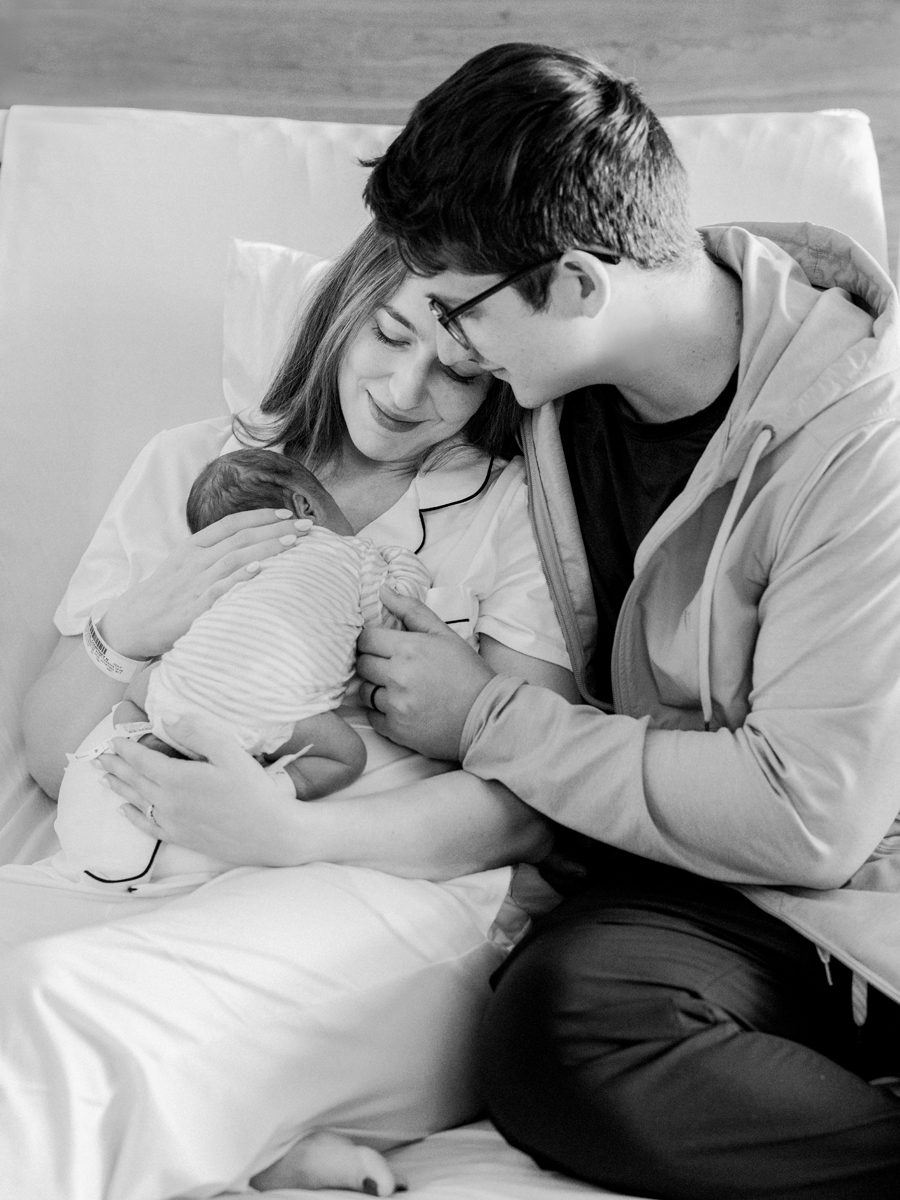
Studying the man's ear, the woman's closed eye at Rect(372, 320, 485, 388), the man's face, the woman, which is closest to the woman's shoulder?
the woman

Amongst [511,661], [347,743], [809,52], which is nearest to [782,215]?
[809,52]

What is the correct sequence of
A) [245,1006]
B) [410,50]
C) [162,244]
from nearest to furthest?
[245,1006] → [162,244] → [410,50]

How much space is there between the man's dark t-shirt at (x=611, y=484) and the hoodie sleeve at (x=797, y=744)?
16 cm

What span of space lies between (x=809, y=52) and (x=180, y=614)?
143cm

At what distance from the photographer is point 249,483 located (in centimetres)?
142

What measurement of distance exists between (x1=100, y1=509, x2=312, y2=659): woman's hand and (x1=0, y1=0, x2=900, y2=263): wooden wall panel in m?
1.03

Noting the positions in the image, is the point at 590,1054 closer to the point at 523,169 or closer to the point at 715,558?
the point at 715,558

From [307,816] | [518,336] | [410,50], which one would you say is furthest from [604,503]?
[410,50]

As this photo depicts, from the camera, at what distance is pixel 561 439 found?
146 centimetres

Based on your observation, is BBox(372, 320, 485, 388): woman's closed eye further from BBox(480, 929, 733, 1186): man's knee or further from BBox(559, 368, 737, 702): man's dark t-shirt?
BBox(480, 929, 733, 1186): man's knee

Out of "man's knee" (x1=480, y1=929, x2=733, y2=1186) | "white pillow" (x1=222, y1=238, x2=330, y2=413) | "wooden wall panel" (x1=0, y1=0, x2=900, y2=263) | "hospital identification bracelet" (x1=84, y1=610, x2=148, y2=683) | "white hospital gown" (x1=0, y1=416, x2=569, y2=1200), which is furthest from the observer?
"wooden wall panel" (x1=0, y1=0, x2=900, y2=263)

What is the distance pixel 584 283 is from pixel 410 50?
1090mm

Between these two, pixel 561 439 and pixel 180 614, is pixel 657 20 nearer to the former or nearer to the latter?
pixel 561 439

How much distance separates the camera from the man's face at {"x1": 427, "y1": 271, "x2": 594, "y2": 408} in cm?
122
